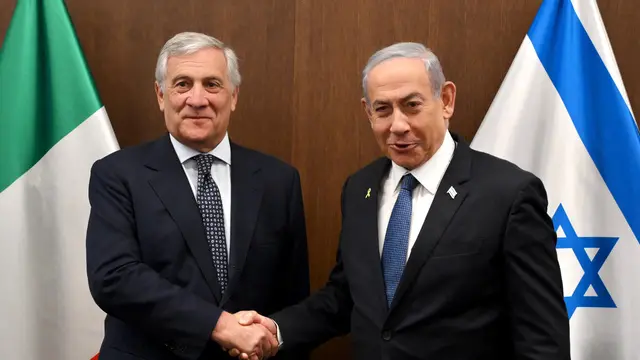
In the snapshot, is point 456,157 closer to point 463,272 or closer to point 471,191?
point 471,191

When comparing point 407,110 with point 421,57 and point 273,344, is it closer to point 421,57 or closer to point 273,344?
point 421,57

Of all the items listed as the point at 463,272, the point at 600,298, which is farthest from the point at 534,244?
the point at 600,298

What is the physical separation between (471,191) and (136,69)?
1.58m

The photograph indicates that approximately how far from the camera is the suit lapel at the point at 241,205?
82.1 inches

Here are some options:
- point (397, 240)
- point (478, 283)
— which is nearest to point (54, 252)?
point (397, 240)

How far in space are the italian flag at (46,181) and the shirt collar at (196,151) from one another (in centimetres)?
53

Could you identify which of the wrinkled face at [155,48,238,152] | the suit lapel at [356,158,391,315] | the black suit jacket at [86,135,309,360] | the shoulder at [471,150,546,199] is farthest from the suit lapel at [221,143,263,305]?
the shoulder at [471,150,546,199]

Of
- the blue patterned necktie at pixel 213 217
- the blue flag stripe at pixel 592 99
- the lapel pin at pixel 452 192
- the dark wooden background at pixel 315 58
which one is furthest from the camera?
the dark wooden background at pixel 315 58

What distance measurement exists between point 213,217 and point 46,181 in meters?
0.85

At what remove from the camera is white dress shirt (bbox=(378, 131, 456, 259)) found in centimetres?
190

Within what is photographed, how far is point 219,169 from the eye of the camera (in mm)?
2229

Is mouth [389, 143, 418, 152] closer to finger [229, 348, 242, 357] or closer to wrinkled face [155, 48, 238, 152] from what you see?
wrinkled face [155, 48, 238, 152]

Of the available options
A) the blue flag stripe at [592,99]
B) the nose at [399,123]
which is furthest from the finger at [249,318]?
the blue flag stripe at [592,99]

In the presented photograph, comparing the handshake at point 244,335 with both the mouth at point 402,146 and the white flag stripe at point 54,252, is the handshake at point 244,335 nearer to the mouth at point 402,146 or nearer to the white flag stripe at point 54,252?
the mouth at point 402,146
